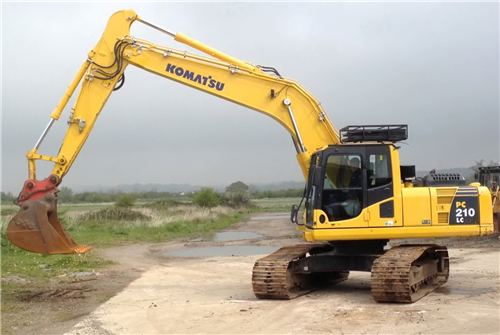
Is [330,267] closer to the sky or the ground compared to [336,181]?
closer to the ground

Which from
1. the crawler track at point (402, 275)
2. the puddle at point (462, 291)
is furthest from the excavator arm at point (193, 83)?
the puddle at point (462, 291)

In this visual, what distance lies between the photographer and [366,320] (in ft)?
29.8

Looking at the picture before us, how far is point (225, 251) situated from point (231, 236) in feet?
21.9

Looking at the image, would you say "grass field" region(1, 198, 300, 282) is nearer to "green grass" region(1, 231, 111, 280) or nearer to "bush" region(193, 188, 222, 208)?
"green grass" region(1, 231, 111, 280)

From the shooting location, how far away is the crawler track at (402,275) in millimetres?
10109

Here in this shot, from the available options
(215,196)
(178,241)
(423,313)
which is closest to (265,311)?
(423,313)

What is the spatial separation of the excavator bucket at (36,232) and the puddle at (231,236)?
1545 cm

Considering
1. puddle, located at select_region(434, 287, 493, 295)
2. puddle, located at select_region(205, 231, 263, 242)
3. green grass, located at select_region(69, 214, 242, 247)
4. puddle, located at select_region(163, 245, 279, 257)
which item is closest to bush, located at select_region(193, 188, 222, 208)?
green grass, located at select_region(69, 214, 242, 247)

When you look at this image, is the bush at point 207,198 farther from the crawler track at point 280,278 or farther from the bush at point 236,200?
the crawler track at point 280,278

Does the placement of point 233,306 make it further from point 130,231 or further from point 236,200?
point 236,200

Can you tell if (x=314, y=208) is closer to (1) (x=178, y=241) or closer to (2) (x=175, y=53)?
(2) (x=175, y=53)

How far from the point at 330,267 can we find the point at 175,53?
17.1 ft

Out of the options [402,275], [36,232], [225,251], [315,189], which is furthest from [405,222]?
[225,251]

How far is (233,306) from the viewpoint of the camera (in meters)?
10.5
